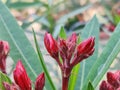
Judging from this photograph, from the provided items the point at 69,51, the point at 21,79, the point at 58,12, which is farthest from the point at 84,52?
the point at 58,12

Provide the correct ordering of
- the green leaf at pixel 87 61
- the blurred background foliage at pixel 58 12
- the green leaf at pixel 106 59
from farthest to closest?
the blurred background foliage at pixel 58 12 < the green leaf at pixel 87 61 < the green leaf at pixel 106 59

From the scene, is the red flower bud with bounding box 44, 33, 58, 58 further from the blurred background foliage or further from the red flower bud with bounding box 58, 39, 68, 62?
the blurred background foliage

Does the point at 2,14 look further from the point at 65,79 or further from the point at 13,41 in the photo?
the point at 65,79

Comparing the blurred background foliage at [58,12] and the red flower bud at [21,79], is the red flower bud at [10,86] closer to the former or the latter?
the red flower bud at [21,79]

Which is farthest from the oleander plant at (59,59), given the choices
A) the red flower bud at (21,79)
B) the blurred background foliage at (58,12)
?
the blurred background foliage at (58,12)

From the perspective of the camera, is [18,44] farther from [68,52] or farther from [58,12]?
[58,12]

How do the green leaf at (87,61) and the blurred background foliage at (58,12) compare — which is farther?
the blurred background foliage at (58,12)

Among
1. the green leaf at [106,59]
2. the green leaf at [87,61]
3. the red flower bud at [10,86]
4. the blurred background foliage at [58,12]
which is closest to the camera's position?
the red flower bud at [10,86]

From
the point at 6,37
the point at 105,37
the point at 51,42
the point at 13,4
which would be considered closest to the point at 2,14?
the point at 6,37

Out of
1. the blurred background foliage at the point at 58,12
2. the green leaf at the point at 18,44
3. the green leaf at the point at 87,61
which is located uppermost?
the green leaf at the point at 18,44
